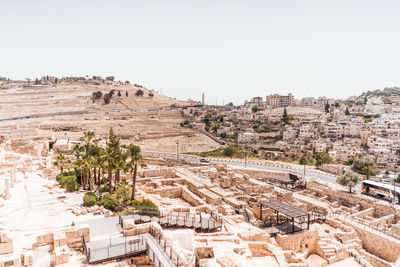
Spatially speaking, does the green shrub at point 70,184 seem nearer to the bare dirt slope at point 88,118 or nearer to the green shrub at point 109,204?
the green shrub at point 109,204

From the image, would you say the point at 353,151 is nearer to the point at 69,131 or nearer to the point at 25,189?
the point at 25,189

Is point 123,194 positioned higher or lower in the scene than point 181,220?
higher

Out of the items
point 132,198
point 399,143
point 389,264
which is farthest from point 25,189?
point 399,143

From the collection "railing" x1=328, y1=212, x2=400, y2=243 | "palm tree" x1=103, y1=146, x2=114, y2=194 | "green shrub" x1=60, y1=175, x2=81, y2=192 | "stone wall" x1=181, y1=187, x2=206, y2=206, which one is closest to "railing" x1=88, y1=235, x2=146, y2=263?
"palm tree" x1=103, y1=146, x2=114, y2=194

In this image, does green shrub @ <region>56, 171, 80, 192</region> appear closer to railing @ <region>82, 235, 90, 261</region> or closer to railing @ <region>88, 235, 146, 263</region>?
railing @ <region>82, 235, 90, 261</region>

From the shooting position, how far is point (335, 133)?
82812 mm

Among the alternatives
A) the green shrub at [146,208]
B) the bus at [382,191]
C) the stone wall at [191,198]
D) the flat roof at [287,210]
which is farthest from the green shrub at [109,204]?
the bus at [382,191]

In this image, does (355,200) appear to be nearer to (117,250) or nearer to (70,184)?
(117,250)

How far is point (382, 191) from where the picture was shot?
113ft

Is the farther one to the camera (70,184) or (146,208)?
(70,184)

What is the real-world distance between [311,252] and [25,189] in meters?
25.4

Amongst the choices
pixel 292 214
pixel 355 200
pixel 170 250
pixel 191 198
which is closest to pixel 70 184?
pixel 191 198

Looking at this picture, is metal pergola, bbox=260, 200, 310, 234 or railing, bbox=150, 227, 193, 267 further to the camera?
metal pergola, bbox=260, 200, 310, 234

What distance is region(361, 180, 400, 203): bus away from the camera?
33.8 m
